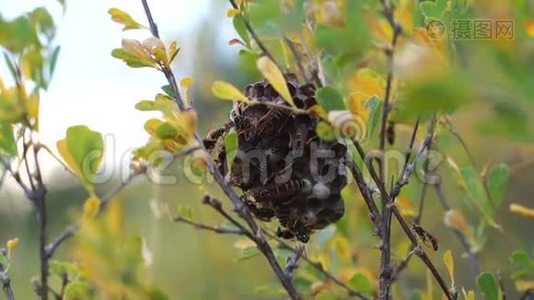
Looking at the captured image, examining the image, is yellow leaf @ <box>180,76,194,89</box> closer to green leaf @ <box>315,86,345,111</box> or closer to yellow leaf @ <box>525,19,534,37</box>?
green leaf @ <box>315,86,345,111</box>

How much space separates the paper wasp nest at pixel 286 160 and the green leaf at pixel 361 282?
0.15m

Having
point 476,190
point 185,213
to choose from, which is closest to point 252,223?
point 185,213

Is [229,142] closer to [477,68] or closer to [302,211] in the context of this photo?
[302,211]

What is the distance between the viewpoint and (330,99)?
1.69 feet

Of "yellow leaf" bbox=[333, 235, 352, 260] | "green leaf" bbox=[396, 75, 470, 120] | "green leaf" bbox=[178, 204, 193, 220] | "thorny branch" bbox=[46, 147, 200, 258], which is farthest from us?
"yellow leaf" bbox=[333, 235, 352, 260]

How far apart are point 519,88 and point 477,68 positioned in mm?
18

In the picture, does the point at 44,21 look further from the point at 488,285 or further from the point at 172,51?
the point at 488,285

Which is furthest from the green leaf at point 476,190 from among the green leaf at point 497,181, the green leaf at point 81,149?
the green leaf at point 81,149

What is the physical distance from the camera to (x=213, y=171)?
0.55m

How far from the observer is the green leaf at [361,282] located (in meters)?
0.75

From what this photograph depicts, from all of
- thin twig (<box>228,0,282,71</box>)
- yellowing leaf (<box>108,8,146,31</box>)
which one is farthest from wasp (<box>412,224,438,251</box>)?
yellowing leaf (<box>108,8,146,31</box>)

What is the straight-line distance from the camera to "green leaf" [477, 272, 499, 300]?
0.63 meters

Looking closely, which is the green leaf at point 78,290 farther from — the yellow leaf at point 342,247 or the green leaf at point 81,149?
the yellow leaf at point 342,247

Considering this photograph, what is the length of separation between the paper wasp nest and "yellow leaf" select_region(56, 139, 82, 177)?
11 cm
